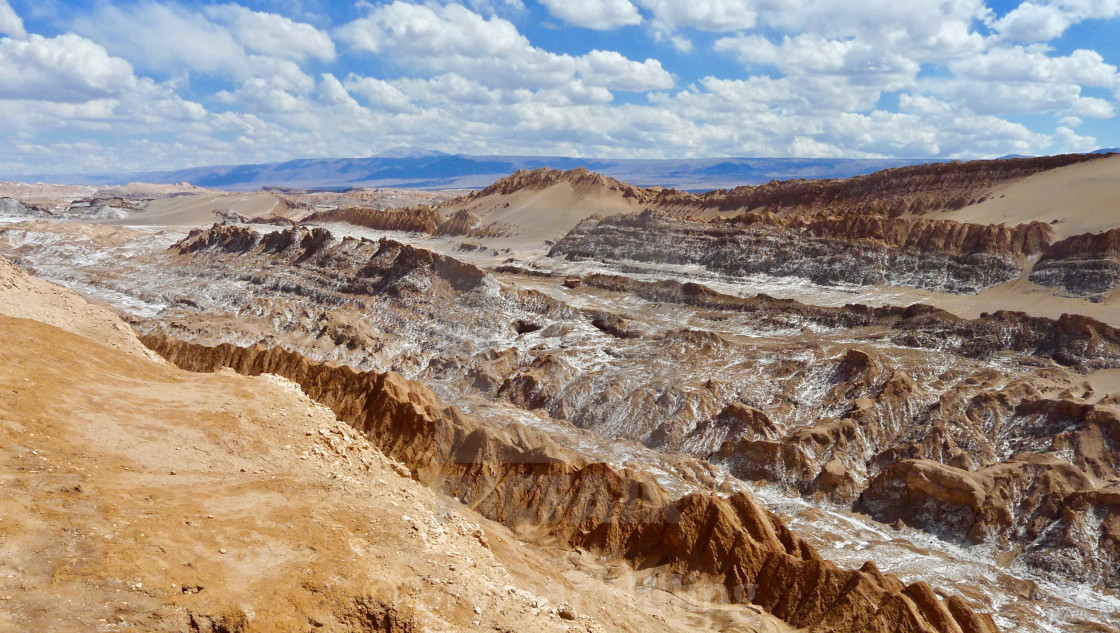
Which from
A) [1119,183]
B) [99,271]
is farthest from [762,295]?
[99,271]

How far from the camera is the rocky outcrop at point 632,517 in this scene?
14625mm

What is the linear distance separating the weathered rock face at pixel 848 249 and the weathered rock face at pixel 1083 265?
6.21 ft

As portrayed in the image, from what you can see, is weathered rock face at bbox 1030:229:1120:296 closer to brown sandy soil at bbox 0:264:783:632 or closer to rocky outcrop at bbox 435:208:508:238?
brown sandy soil at bbox 0:264:783:632

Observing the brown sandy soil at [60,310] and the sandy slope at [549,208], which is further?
the sandy slope at [549,208]

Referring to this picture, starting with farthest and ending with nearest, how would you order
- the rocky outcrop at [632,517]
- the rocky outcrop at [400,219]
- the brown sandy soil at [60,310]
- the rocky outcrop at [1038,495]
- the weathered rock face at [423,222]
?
the rocky outcrop at [400,219] < the weathered rock face at [423,222] < the rocky outcrop at [1038,495] < the brown sandy soil at [60,310] < the rocky outcrop at [632,517]

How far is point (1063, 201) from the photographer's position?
5744cm

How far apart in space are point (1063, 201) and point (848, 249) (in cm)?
2085

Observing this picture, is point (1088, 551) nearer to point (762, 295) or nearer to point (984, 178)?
point (762, 295)

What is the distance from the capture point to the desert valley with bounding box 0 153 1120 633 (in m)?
10.1

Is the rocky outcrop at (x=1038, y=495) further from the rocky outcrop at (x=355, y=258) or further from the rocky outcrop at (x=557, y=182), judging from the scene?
the rocky outcrop at (x=557, y=182)

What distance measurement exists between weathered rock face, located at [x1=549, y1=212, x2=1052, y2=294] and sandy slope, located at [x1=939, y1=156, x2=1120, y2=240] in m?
5.32

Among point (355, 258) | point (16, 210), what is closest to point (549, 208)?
point (355, 258)

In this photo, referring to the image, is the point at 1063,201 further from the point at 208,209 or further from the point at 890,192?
the point at 208,209

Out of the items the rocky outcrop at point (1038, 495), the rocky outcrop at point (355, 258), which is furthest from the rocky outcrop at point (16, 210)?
the rocky outcrop at point (1038, 495)
